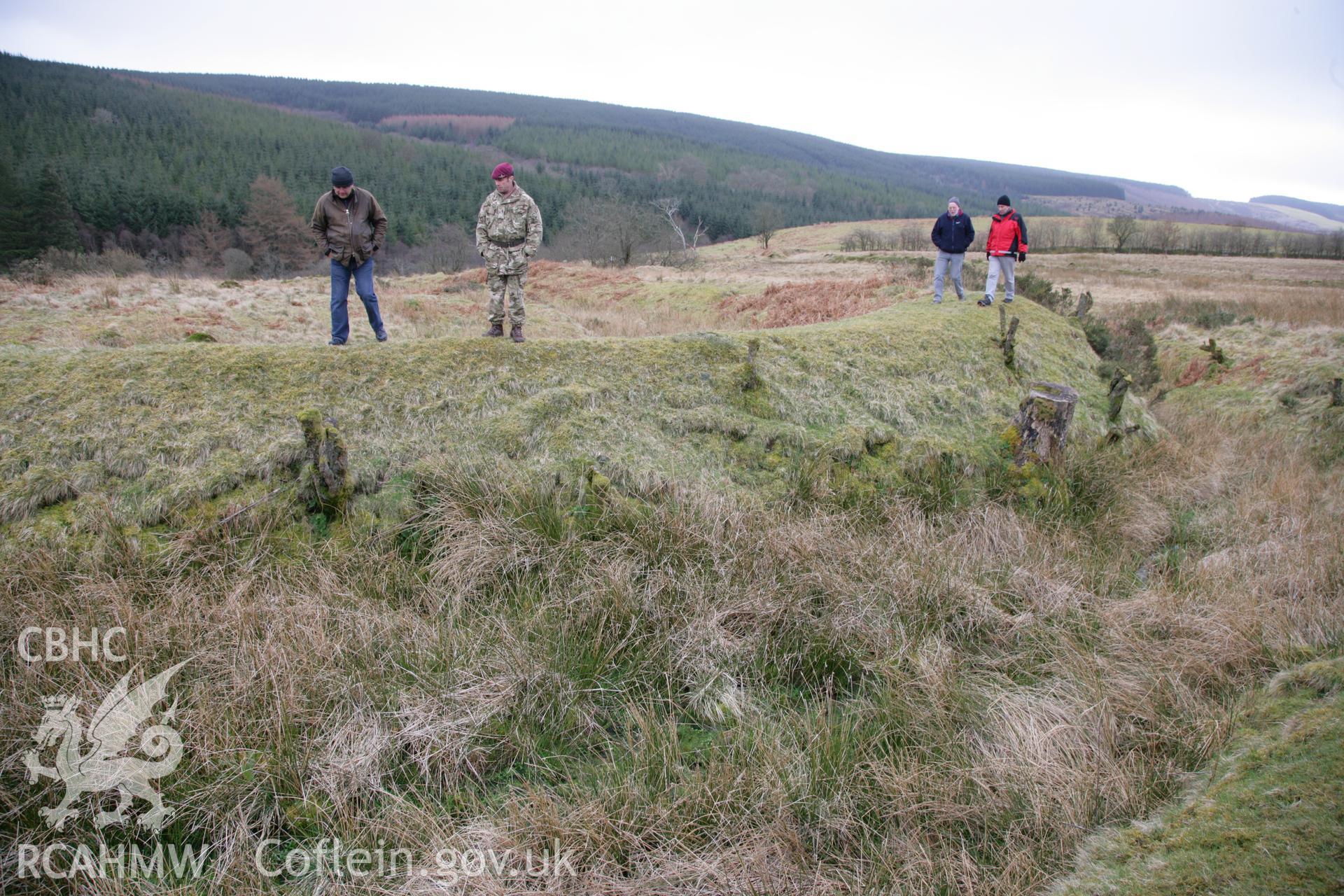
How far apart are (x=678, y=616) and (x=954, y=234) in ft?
31.4

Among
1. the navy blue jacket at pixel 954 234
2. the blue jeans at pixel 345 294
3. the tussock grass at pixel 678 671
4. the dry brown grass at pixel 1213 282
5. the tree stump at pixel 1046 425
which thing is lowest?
the tussock grass at pixel 678 671

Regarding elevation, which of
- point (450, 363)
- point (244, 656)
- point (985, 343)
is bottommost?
point (244, 656)

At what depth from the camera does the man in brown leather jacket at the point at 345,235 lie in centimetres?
687

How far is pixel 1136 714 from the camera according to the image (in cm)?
303

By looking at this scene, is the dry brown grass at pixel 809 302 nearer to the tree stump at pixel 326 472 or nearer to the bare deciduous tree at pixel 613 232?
the tree stump at pixel 326 472

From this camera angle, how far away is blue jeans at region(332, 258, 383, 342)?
22.5ft

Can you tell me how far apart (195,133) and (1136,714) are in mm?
126813

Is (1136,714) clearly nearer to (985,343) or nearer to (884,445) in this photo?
(884,445)

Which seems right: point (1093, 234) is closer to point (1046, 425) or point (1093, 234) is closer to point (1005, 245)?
point (1005, 245)

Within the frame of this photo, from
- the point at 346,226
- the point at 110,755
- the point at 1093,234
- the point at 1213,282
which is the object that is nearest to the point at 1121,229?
the point at 1093,234

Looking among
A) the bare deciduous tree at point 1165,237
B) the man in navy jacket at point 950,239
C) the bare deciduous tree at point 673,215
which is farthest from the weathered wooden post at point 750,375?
the bare deciduous tree at point 1165,237

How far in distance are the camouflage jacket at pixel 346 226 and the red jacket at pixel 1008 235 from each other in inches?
367

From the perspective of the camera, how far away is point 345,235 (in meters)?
6.96

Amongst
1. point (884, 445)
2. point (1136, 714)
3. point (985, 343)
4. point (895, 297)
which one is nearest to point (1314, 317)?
point (895, 297)
